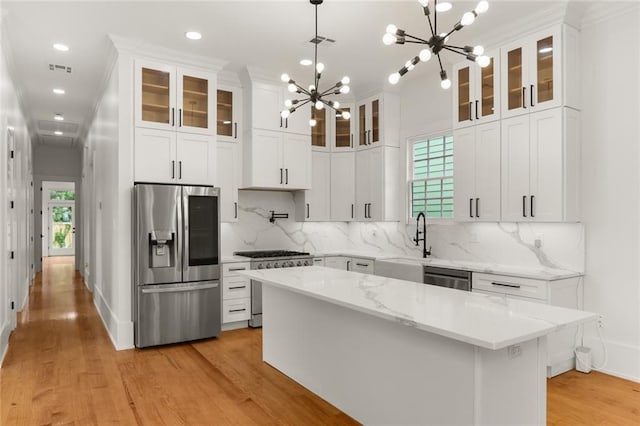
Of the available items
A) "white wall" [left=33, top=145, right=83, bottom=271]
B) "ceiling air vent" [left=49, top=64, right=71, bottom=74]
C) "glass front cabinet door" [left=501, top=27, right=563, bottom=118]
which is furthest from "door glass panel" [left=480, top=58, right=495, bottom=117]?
"white wall" [left=33, top=145, right=83, bottom=271]

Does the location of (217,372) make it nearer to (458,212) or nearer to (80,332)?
(80,332)

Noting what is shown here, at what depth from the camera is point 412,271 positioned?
4809 millimetres

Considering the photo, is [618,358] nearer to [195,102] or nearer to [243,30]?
[243,30]

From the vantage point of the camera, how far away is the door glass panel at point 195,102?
191 inches

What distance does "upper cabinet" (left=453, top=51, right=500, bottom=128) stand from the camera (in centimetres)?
428

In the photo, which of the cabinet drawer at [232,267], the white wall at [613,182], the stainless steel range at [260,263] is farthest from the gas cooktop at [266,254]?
the white wall at [613,182]

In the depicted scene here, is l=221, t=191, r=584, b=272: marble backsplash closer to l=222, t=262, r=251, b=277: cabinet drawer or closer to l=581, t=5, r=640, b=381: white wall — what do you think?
l=581, t=5, r=640, b=381: white wall

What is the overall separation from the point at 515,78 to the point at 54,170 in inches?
415

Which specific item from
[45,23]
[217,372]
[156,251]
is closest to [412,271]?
[217,372]

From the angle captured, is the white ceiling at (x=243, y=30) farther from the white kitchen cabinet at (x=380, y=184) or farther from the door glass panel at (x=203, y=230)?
Answer: the door glass panel at (x=203, y=230)

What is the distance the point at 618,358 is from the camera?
3.68 m

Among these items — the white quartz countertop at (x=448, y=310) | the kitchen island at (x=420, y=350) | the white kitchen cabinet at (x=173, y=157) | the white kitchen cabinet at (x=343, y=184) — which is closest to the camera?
the white quartz countertop at (x=448, y=310)

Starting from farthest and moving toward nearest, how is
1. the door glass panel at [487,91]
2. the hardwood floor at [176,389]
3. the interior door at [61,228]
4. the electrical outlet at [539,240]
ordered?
the interior door at [61,228]
the door glass panel at [487,91]
the electrical outlet at [539,240]
the hardwood floor at [176,389]

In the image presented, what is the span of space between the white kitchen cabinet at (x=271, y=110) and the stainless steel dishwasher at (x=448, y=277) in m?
2.48
